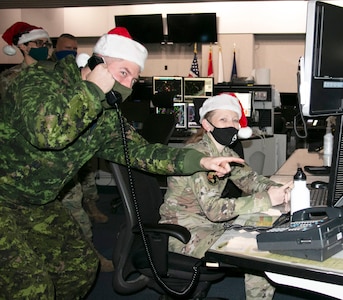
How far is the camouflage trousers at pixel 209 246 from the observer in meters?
2.11

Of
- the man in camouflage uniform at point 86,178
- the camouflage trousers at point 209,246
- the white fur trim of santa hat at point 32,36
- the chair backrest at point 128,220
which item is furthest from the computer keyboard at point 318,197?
the man in camouflage uniform at point 86,178

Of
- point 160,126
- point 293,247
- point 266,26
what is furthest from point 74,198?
point 266,26

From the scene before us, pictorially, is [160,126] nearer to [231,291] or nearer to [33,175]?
[231,291]

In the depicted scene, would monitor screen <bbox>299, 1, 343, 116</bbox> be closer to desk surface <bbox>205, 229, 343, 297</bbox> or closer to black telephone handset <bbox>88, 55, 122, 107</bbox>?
desk surface <bbox>205, 229, 343, 297</bbox>

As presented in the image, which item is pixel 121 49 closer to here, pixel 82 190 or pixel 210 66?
pixel 82 190

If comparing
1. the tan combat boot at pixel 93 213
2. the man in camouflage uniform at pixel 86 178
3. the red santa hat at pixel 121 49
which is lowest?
the tan combat boot at pixel 93 213

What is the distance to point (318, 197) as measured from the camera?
205cm

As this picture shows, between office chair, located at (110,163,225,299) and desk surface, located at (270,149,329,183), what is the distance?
684 millimetres

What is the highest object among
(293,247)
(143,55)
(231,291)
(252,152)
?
(143,55)

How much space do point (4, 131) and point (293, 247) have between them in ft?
3.42

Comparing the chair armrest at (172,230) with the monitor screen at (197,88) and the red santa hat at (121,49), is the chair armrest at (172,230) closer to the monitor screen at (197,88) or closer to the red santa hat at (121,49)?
the red santa hat at (121,49)

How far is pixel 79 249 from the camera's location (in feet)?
6.96

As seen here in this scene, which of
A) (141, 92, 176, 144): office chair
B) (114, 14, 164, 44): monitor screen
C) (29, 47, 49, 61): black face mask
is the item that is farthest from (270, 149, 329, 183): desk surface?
(114, 14, 164, 44): monitor screen

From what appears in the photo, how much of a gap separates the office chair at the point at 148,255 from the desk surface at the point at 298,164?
68cm
